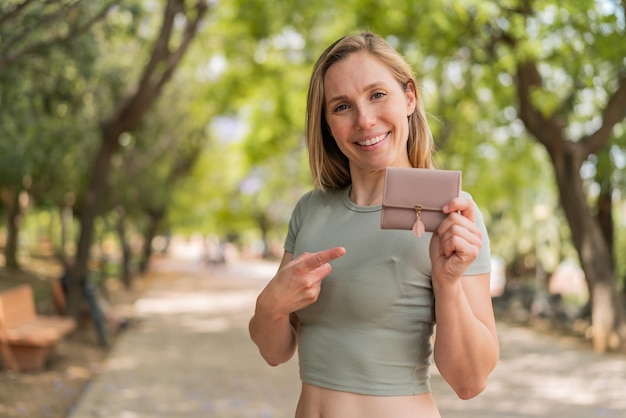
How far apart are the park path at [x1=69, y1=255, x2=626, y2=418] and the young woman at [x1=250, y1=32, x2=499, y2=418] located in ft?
21.4

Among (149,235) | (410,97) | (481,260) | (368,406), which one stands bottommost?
(149,235)

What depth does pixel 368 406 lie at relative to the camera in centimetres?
206

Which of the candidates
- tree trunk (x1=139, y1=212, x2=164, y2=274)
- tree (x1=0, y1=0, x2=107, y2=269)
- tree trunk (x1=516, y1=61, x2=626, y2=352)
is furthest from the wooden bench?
tree trunk (x1=139, y1=212, x2=164, y2=274)

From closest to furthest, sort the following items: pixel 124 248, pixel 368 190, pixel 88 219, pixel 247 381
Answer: pixel 368 190 < pixel 247 381 < pixel 88 219 < pixel 124 248

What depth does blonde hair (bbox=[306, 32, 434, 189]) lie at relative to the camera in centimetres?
218

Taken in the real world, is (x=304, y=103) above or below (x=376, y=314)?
above

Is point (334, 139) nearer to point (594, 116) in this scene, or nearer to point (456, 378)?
point (456, 378)

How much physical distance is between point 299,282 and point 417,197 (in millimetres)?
361

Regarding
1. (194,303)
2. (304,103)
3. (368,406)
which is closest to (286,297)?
(368,406)

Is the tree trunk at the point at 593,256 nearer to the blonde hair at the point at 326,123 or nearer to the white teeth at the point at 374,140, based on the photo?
the blonde hair at the point at 326,123

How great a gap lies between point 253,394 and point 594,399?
397 centimetres

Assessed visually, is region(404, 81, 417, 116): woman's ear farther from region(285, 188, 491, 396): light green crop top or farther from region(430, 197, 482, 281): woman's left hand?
region(430, 197, 482, 281): woman's left hand

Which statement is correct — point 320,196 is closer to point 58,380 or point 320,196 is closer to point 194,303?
point 58,380

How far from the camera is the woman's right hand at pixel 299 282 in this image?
6.50 feet
